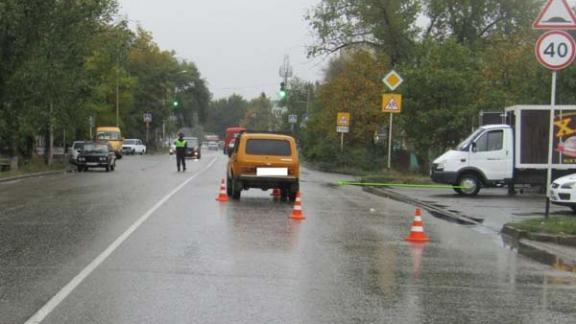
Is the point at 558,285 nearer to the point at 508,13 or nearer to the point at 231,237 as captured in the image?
the point at 231,237

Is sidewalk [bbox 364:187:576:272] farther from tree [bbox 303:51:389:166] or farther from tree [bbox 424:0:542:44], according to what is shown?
tree [bbox 424:0:542:44]

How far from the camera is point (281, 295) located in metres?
7.39

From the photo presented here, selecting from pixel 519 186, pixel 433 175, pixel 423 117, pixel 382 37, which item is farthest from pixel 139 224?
pixel 382 37

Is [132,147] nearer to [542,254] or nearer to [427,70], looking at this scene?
[427,70]

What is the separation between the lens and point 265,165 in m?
18.3

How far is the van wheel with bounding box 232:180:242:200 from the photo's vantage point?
60.8 feet

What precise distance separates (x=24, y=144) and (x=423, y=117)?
21.4 m

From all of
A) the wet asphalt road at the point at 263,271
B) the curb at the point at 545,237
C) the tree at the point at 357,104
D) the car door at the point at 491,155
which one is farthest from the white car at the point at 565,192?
the tree at the point at 357,104

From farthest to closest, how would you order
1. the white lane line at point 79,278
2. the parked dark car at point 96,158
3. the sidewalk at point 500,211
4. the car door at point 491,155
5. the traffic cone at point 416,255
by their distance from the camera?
the parked dark car at point 96,158, the car door at point 491,155, the sidewalk at point 500,211, the traffic cone at point 416,255, the white lane line at point 79,278

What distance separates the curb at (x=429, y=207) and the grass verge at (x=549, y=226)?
194 cm

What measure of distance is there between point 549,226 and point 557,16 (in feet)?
11.9

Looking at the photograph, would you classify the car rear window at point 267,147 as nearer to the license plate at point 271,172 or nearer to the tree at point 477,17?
the license plate at point 271,172

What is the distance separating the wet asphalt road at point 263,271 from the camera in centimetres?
673

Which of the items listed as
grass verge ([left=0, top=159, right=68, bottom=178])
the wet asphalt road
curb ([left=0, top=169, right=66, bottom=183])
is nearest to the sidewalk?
the wet asphalt road
